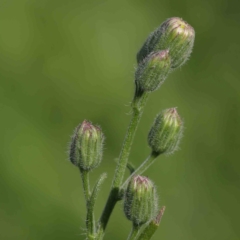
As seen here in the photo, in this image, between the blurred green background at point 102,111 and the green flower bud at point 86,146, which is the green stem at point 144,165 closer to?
the green flower bud at point 86,146

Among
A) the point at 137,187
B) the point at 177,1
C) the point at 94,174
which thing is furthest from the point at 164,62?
the point at 177,1

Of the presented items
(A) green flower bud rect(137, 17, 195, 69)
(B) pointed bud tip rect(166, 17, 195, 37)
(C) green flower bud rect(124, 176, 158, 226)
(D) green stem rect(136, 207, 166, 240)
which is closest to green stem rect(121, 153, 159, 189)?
(C) green flower bud rect(124, 176, 158, 226)

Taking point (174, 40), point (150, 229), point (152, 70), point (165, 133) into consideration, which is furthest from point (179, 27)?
point (150, 229)

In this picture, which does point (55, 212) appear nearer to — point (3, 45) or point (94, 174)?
point (94, 174)

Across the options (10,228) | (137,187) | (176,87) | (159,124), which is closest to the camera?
(137,187)

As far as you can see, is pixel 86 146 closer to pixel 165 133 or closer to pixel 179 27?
pixel 165 133

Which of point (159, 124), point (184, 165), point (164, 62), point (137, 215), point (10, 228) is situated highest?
point (164, 62)

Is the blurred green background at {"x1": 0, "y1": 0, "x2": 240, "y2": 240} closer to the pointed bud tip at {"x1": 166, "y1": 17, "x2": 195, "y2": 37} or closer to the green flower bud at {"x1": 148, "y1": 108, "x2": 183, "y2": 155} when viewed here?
the green flower bud at {"x1": 148, "y1": 108, "x2": 183, "y2": 155}
